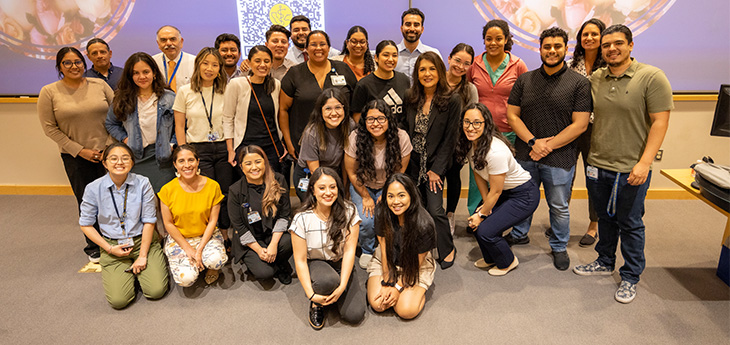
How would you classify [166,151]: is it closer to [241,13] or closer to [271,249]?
[271,249]

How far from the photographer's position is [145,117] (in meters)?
3.10

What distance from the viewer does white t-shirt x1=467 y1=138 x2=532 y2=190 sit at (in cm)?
271

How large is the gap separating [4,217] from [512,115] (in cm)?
456

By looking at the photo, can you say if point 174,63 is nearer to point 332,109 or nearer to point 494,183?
point 332,109

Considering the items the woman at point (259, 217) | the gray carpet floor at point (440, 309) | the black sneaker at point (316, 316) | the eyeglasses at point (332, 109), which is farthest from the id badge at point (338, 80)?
the black sneaker at point (316, 316)

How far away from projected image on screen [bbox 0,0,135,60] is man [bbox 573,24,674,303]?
4.04m

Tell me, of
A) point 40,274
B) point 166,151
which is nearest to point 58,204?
point 40,274

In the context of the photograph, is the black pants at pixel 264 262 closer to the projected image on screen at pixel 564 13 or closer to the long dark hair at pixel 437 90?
the long dark hair at pixel 437 90

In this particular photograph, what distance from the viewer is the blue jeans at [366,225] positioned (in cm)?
297

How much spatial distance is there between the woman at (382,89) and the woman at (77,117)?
1.90 m

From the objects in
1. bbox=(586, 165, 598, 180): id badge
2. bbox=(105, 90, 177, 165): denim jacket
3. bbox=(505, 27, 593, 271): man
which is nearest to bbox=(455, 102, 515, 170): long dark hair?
bbox=(505, 27, 593, 271): man

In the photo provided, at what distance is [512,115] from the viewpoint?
9.84 ft

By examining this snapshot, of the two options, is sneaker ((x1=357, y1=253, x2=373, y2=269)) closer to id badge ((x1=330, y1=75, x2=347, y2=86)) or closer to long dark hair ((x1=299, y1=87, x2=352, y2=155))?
long dark hair ((x1=299, y1=87, x2=352, y2=155))

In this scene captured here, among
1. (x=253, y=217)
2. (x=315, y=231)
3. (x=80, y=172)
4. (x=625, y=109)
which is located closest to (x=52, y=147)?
(x=80, y=172)
